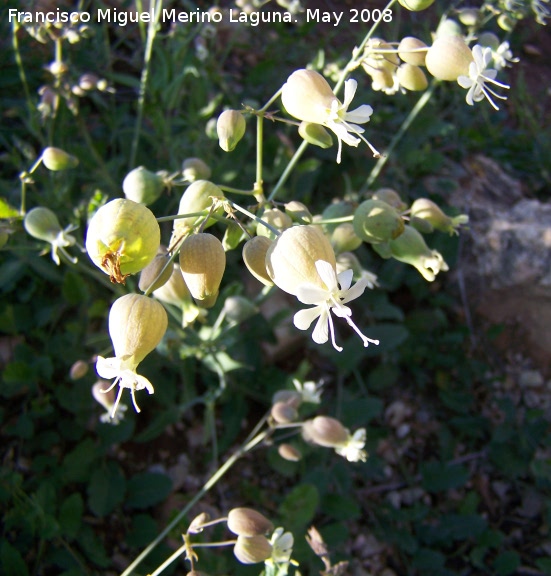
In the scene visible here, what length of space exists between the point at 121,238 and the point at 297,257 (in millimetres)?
263

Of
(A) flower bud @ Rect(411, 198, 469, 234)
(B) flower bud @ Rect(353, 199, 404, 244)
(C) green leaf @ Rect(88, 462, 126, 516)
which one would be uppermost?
(B) flower bud @ Rect(353, 199, 404, 244)

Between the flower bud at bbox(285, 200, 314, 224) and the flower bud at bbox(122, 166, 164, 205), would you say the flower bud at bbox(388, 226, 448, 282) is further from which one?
the flower bud at bbox(122, 166, 164, 205)

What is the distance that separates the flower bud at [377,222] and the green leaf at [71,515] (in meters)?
1.04

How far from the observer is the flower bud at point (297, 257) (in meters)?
0.99

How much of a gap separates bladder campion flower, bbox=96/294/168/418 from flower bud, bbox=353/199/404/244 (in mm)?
442

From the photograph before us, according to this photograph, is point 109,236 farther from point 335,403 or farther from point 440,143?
point 440,143

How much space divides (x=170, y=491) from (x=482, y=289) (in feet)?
4.62

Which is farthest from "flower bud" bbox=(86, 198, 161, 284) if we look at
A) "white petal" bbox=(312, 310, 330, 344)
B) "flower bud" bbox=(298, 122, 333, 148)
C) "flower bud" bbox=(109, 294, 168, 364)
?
"flower bud" bbox=(298, 122, 333, 148)

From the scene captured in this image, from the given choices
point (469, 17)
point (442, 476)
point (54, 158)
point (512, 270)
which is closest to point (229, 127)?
point (54, 158)

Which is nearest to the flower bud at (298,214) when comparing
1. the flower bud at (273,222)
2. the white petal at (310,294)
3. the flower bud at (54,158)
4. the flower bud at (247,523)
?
the flower bud at (273,222)

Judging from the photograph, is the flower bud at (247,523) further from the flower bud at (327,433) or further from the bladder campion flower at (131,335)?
the bladder campion flower at (131,335)

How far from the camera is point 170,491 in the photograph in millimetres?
1856

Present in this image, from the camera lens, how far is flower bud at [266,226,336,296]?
38.8 inches

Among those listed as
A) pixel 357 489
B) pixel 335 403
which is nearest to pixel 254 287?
pixel 335 403
